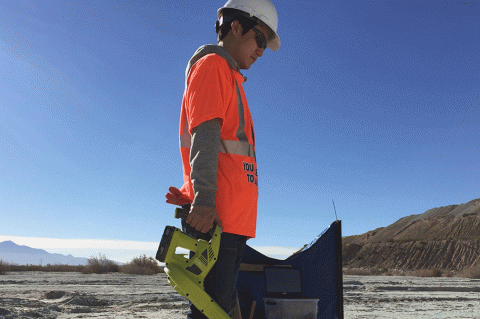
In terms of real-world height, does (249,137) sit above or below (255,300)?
above

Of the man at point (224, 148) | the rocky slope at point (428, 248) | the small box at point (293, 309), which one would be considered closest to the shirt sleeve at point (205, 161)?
the man at point (224, 148)

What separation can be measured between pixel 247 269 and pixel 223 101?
1743 mm

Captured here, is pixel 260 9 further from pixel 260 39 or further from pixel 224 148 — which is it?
pixel 224 148

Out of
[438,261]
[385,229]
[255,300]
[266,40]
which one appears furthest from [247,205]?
[385,229]

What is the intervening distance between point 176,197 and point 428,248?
169 feet

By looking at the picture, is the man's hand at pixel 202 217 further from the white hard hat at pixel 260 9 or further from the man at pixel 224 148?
the white hard hat at pixel 260 9

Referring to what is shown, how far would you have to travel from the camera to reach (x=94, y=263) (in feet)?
44.1

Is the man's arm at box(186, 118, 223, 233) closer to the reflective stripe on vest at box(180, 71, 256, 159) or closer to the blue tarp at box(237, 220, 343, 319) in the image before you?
the reflective stripe on vest at box(180, 71, 256, 159)

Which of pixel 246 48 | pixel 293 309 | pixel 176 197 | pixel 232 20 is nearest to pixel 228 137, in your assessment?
pixel 176 197

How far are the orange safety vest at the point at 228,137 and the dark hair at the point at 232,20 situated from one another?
0.24 m

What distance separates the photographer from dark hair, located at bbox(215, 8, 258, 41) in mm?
1771

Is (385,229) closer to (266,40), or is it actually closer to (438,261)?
(438,261)

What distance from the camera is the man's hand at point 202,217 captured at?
1435 millimetres

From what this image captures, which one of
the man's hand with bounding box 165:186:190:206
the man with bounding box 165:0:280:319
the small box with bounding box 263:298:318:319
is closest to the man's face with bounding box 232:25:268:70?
the man with bounding box 165:0:280:319
